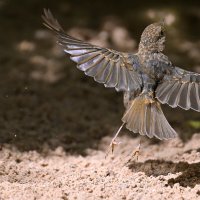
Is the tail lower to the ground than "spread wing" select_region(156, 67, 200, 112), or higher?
lower

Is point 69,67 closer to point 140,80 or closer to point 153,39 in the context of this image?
point 153,39

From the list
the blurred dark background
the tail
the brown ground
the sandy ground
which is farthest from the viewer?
the blurred dark background

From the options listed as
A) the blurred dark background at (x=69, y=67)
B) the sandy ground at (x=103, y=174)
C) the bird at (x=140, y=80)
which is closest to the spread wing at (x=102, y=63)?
the bird at (x=140, y=80)

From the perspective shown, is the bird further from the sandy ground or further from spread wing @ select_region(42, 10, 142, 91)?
the sandy ground

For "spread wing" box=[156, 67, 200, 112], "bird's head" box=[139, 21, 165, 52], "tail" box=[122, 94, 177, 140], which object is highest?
"bird's head" box=[139, 21, 165, 52]

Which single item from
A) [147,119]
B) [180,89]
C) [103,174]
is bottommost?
[103,174]

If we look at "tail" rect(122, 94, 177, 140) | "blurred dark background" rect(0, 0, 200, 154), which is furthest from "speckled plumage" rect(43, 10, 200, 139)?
"blurred dark background" rect(0, 0, 200, 154)

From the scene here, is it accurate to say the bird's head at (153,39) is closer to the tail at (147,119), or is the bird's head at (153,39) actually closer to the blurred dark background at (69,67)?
the tail at (147,119)

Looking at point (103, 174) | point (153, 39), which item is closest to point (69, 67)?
point (153, 39)
